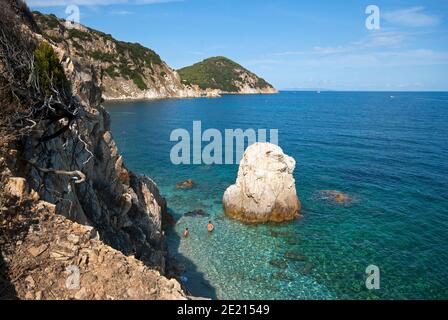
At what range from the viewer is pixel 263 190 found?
1336 inches

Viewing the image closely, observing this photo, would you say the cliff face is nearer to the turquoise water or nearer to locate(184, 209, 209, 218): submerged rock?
the turquoise water

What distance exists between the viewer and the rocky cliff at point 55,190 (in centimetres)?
836

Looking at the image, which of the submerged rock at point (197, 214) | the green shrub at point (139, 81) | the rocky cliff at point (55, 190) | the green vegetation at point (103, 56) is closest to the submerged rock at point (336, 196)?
the submerged rock at point (197, 214)

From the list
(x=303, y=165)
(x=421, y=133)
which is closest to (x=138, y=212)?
(x=303, y=165)

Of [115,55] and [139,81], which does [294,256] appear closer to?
[139,81]

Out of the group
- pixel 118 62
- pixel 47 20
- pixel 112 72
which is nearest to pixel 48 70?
pixel 47 20

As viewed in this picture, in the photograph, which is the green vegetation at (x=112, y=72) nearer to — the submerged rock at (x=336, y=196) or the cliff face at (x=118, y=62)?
the cliff face at (x=118, y=62)

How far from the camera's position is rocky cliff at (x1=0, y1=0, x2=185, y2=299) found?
27.4 ft

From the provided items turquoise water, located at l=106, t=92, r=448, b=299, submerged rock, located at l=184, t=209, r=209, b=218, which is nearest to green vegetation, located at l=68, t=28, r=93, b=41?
turquoise water, located at l=106, t=92, r=448, b=299

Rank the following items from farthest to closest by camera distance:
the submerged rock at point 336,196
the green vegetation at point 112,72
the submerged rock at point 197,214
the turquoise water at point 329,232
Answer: the green vegetation at point 112,72
the submerged rock at point 336,196
the submerged rock at point 197,214
the turquoise water at point 329,232

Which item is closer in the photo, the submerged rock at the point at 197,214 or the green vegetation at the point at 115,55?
the submerged rock at the point at 197,214

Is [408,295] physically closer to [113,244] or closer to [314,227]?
[314,227]

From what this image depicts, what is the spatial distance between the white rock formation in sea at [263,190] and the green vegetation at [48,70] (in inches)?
900
